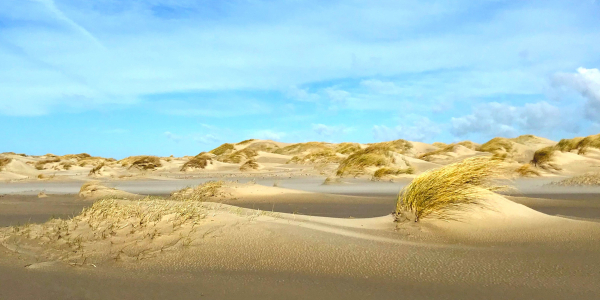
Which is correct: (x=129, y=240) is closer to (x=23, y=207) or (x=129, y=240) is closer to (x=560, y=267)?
(x=560, y=267)

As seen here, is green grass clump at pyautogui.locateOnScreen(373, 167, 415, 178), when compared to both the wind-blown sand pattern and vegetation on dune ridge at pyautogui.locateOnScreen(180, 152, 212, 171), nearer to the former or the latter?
the wind-blown sand pattern

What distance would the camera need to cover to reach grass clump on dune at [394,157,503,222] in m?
5.46

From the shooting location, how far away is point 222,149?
46625 mm

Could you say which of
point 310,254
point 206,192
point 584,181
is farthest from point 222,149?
point 310,254

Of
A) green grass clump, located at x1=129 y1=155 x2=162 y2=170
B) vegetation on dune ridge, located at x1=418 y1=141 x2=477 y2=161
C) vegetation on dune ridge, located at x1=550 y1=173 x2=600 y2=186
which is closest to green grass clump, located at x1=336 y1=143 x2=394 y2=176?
vegetation on dune ridge, located at x1=550 y1=173 x2=600 y2=186

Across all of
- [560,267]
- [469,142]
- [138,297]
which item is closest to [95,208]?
[138,297]

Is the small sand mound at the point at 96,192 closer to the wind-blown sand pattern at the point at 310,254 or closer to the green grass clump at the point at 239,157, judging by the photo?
the wind-blown sand pattern at the point at 310,254

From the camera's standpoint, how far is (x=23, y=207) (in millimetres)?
9406

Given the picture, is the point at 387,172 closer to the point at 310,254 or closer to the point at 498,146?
the point at 310,254

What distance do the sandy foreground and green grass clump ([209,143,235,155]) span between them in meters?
40.5

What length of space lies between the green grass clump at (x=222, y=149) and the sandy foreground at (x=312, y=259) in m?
40.5

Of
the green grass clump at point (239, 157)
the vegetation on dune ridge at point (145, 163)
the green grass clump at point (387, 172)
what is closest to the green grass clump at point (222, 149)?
the green grass clump at point (239, 157)

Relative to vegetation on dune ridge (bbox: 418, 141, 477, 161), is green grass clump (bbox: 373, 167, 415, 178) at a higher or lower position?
lower

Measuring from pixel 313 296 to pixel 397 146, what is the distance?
33269mm
